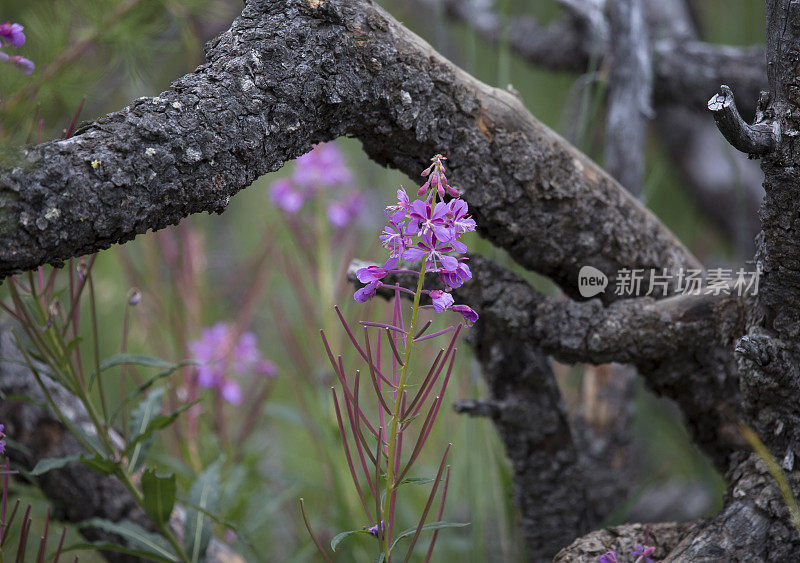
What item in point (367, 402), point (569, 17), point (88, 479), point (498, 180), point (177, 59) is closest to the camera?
point (498, 180)

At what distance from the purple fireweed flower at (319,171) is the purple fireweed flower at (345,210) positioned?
5cm

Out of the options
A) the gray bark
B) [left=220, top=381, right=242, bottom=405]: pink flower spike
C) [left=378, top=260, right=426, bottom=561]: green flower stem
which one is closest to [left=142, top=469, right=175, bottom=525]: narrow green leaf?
[left=378, top=260, right=426, bottom=561]: green flower stem

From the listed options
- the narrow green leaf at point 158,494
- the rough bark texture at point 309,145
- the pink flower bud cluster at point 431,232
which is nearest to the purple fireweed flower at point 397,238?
the pink flower bud cluster at point 431,232

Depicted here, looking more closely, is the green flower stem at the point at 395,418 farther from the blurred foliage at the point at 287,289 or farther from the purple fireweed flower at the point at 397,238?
the blurred foliage at the point at 287,289

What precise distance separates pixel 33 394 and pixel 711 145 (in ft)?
6.27

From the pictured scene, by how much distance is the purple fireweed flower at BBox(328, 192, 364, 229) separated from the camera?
4.74ft

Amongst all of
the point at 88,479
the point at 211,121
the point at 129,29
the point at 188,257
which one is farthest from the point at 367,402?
the point at 211,121

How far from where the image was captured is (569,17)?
168 centimetres

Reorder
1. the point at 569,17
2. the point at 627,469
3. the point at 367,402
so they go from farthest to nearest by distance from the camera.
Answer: the point at 367,402
the point at 569,17
the point at 627,469

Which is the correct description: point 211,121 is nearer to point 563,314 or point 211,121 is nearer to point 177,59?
point 563,314

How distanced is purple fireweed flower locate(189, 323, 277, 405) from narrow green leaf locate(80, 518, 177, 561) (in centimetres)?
42

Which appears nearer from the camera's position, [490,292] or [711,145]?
[490,292]

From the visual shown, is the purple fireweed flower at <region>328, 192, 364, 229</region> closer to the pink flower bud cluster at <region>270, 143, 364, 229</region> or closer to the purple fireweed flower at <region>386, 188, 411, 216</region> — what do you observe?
the pink flower bud cluster at <region>270, 143, 364, 229</region>

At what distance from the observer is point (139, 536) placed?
902 mm
